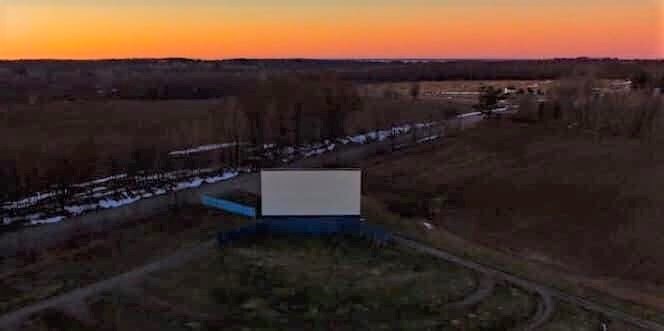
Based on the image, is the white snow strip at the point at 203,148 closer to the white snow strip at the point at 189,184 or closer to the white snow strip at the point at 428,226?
the white snow strip at the point at 189,184

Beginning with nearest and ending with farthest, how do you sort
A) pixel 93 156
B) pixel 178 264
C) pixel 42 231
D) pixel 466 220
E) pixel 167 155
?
1. pixel 178 264
2. pixel 42 231
3. pixel 466 220
4. pixel 93 156
5. pixel 167 155

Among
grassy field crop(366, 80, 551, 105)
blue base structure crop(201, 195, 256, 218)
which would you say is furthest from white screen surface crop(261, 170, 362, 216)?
grassy field crop(366, 80, 551, 105)

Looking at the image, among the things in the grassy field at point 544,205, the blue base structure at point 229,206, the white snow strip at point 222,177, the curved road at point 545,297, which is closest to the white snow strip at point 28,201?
the blue base structure at point 229,206

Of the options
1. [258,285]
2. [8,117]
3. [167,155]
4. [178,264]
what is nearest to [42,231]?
[178,264]

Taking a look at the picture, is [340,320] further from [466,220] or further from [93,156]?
[93,156]

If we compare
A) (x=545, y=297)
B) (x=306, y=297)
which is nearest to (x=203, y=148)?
(x=306, y=297)
